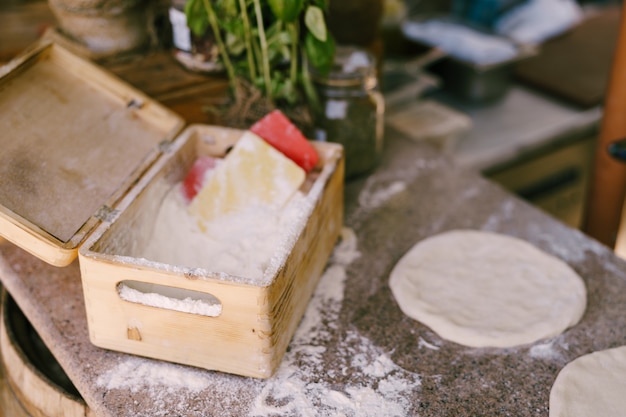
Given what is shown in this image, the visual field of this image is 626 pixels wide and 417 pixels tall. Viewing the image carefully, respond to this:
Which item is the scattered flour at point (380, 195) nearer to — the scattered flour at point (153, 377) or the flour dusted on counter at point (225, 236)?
the flour dusted on counter at point (225, 236)

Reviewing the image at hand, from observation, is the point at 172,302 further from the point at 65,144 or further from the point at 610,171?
the point at 610,171

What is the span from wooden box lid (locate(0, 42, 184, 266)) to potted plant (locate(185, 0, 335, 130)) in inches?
7.7

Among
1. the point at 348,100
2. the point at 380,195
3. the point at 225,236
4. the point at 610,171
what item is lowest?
the point at 610,171

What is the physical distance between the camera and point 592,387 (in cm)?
104

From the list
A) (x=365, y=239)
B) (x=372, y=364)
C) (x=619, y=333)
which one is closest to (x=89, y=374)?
(x=372, y=364)

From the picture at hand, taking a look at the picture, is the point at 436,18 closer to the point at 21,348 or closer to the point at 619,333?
the point at 619,333

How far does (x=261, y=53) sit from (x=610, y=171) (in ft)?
3.67

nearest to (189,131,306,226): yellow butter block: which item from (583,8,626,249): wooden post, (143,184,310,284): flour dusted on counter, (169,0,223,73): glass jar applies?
(143,184,310,284): flour dusted on counter

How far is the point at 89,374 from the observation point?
3.45ft

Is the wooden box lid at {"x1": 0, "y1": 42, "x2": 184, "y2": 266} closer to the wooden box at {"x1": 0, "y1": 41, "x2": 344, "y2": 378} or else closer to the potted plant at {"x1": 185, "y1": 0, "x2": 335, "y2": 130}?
the wooden box at {"x1": 0, "y1": 41, "x2": 344, "y2": 378}

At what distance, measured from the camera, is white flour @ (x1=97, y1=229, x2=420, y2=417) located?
3.29ft

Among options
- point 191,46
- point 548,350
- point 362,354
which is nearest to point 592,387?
point 548,350

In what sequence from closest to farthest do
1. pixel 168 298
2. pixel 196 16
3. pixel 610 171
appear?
pixel 168 298 < pixel 196 16 < pixel 610 171

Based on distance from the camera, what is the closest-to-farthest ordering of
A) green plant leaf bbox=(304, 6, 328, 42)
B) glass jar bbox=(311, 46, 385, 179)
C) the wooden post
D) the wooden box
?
the wooden box < green plant leaf bbox=(304, 6, 328, 42) < glass jar bbox=(311, 46, 385, 179) < the wooden post
